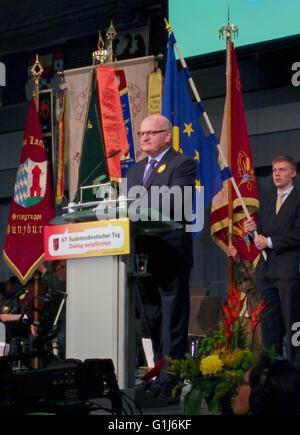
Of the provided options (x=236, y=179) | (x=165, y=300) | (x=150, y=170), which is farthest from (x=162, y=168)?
(x=236, y=179)

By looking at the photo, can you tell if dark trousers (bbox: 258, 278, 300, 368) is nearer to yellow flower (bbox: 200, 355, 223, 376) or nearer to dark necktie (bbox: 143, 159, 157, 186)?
dark necktie (bbox: 143, 159, 157, 186)

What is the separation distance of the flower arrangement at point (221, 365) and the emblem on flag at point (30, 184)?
420cm

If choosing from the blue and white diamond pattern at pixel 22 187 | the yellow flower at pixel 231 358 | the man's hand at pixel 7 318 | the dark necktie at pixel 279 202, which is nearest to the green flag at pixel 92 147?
the blue and white diamond pattern at pixel 22 187

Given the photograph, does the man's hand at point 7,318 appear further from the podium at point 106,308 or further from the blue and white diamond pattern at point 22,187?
the podium at point 106,308

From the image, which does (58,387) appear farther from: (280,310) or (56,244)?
(280,310)

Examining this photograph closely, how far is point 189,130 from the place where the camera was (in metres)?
5.90

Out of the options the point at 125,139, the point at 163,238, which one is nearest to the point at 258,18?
the point at 125,139

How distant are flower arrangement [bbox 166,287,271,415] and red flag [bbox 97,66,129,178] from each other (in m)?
3.67

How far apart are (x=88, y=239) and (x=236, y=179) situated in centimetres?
280

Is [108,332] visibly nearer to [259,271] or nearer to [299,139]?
[259,271]

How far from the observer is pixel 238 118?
6.15m

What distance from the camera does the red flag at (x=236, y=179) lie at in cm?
586

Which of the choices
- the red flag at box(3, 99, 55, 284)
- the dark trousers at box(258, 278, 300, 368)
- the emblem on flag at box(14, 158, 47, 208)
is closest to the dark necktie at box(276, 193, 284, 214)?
the dark trousers at box(258, 278, 300, 368)
